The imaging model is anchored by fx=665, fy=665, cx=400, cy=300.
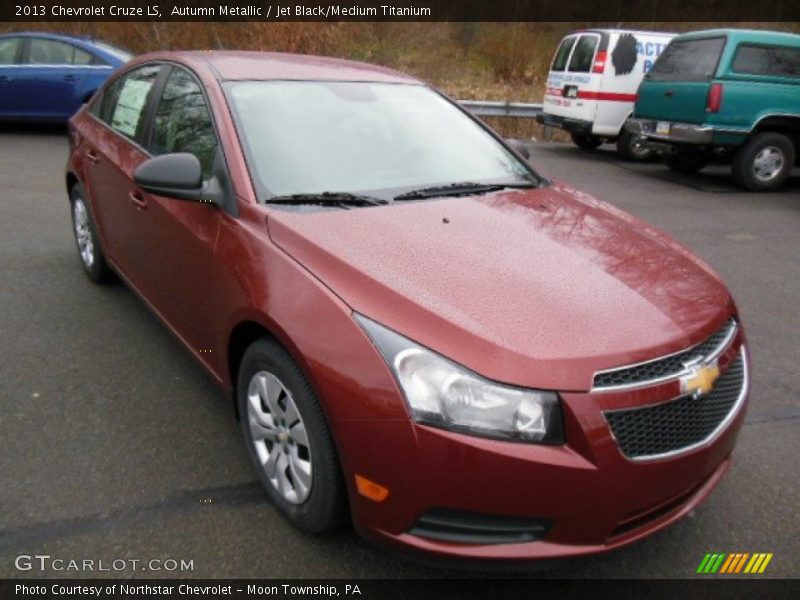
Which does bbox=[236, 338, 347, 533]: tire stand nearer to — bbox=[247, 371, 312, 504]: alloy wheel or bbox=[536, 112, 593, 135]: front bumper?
bbox=[247, 371, 312, 504]: alloy wheel

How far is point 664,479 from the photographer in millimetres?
1960

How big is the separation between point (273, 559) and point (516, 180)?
6.61 ft

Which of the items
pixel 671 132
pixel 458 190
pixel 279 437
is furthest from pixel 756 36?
pixel 279 437

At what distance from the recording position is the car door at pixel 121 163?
3484 mm

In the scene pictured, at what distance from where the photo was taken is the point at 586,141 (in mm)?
12484

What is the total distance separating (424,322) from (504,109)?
38.9 feet

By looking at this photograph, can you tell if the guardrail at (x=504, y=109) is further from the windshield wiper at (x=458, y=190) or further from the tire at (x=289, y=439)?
the tire at (x=289, y=439)

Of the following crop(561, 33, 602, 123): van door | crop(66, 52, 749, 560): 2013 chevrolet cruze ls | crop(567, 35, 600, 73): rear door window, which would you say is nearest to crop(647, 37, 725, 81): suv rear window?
crop(561, 33, 602, 123): van door

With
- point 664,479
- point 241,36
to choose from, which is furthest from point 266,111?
point 241,36

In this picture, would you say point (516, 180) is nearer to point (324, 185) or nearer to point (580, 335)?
point (324, 185)

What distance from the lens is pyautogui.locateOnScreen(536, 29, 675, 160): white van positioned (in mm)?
10734

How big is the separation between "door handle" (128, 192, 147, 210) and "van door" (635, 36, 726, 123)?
7.72 m

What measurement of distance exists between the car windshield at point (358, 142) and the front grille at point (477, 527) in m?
1.37
